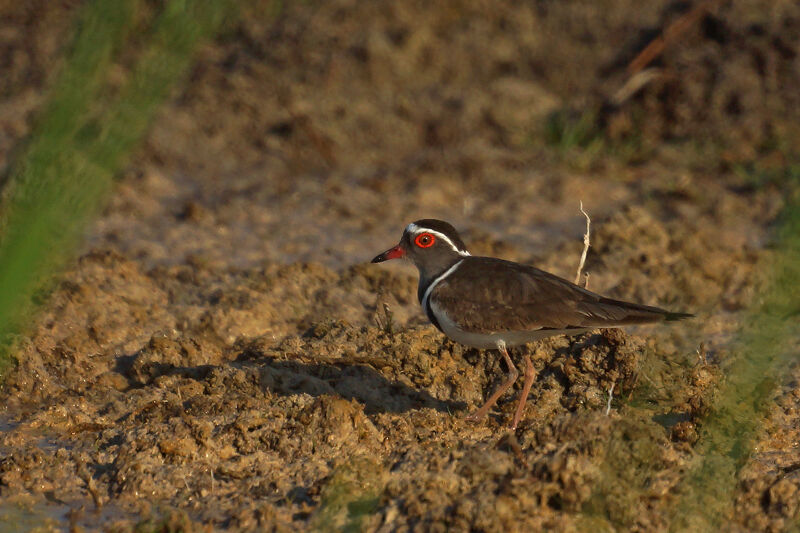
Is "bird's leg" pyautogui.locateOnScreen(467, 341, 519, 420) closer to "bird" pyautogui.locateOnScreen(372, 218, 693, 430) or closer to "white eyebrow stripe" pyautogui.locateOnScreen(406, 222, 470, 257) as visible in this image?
"bird" pyautogui.locateOnScreen(372, 218, 693, 430)

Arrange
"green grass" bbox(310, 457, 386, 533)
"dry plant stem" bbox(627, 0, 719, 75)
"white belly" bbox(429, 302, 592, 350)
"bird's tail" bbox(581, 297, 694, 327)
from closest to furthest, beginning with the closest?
1. "green grass" bbox(310, 457, 386, 533)
2. "bird's tail" bbox(581, 297, 694, 327)
3. "white belly" bbox(429, 302, 592, 350)
4. "dry plant stem" bbox(627, 0, 719, 75)

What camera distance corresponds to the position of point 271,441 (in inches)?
199

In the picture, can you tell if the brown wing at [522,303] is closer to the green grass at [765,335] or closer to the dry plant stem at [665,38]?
the green grass at [765,335]

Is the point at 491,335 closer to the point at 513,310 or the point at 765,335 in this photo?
the point at 513,310

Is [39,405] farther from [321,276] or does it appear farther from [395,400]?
[321,276]

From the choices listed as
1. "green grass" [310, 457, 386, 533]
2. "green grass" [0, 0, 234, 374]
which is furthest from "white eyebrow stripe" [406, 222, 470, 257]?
"green grass" [0, 0, 234, 374]

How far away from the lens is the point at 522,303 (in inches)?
212

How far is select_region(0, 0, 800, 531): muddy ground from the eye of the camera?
4414mm

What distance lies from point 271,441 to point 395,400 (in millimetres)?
849

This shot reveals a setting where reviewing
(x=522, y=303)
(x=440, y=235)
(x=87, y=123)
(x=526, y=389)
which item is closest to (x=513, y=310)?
(x=522, y=303)

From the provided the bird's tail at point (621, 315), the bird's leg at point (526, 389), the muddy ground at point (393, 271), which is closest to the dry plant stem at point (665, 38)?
the muddy ground at point (393, 271)

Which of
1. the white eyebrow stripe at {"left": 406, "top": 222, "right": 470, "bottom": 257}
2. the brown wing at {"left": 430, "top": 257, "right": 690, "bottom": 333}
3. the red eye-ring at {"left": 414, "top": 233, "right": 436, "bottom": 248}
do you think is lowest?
the brown wing at {"left": 430, "top": 257, "right": 690, "bottom": 333}

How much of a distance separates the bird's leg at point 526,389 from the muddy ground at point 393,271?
90 millimetres

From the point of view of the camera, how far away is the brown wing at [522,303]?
517 centimetres
